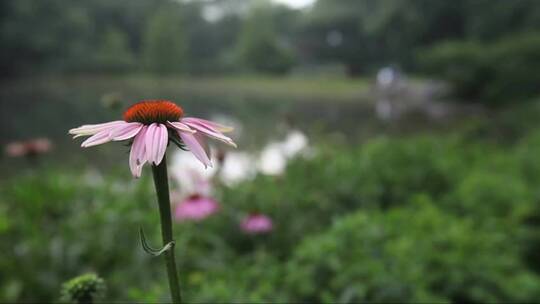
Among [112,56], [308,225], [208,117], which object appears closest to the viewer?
[308,225]

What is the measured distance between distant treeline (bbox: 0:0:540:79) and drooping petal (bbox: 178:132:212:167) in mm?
19234

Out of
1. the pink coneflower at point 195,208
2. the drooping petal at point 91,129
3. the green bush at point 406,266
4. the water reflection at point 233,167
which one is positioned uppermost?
the water reflection at point 233,167

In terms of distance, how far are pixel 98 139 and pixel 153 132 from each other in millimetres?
75

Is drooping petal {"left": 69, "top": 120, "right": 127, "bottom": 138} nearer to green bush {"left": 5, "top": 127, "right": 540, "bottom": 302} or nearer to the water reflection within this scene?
the water reflection

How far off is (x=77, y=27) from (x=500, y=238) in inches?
1117

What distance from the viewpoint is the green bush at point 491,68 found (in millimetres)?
11867

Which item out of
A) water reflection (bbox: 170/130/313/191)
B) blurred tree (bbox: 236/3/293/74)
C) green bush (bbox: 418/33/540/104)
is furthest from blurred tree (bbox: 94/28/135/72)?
water reflection (bbox: 170/130/313/191)

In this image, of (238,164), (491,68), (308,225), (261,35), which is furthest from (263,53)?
(308,225)

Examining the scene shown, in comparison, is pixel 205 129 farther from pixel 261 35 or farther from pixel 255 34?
pixel 255 34

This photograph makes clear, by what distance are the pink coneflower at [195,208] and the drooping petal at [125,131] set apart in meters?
1.12

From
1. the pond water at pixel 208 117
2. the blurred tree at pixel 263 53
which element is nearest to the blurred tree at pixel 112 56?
the blurred tree at pixel 263 53

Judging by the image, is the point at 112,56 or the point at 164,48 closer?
the point at 164,48

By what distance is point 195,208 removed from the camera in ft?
5.98

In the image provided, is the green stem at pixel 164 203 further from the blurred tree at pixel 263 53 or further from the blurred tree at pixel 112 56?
the blurred tree at pixel 263 53
